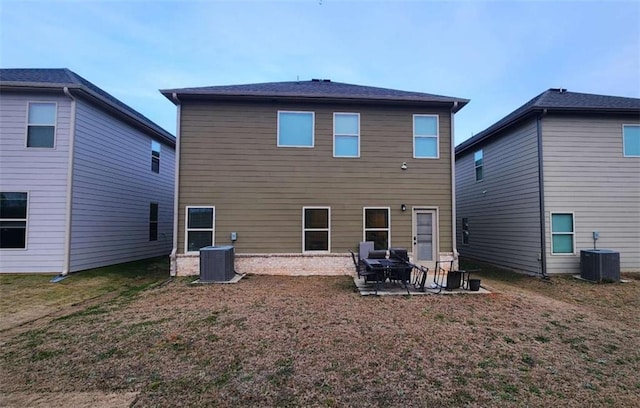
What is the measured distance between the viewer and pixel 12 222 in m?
8.16

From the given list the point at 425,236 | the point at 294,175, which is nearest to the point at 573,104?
the point at 425,236

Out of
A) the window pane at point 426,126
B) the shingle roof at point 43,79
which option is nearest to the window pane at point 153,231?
the shingle roof at point 43,79

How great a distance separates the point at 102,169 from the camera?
984 cm

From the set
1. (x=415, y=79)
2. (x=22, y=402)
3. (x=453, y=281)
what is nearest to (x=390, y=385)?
(x=22, y=402)

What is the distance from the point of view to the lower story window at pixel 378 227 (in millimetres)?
9039

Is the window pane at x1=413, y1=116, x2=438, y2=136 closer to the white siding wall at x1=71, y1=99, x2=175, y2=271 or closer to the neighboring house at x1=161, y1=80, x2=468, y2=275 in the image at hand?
the neighboring house at x1=161, y1=80, x2=468, y2=275

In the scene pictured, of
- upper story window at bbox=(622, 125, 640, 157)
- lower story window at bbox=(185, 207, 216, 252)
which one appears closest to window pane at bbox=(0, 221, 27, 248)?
Answer: lower story window at bbox=(185, 207, 216, 252)

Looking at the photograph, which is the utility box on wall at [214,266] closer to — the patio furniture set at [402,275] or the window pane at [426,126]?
the patio furniture set at [402,275]

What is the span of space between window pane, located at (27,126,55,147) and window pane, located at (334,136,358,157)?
27.0 ft

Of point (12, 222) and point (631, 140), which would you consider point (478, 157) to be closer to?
point (631, 140)

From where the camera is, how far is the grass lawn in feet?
9.53

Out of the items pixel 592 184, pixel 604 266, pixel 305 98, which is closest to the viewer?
pixel 604 266

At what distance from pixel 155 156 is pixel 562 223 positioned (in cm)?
1581

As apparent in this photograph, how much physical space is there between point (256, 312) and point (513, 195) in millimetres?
9748
